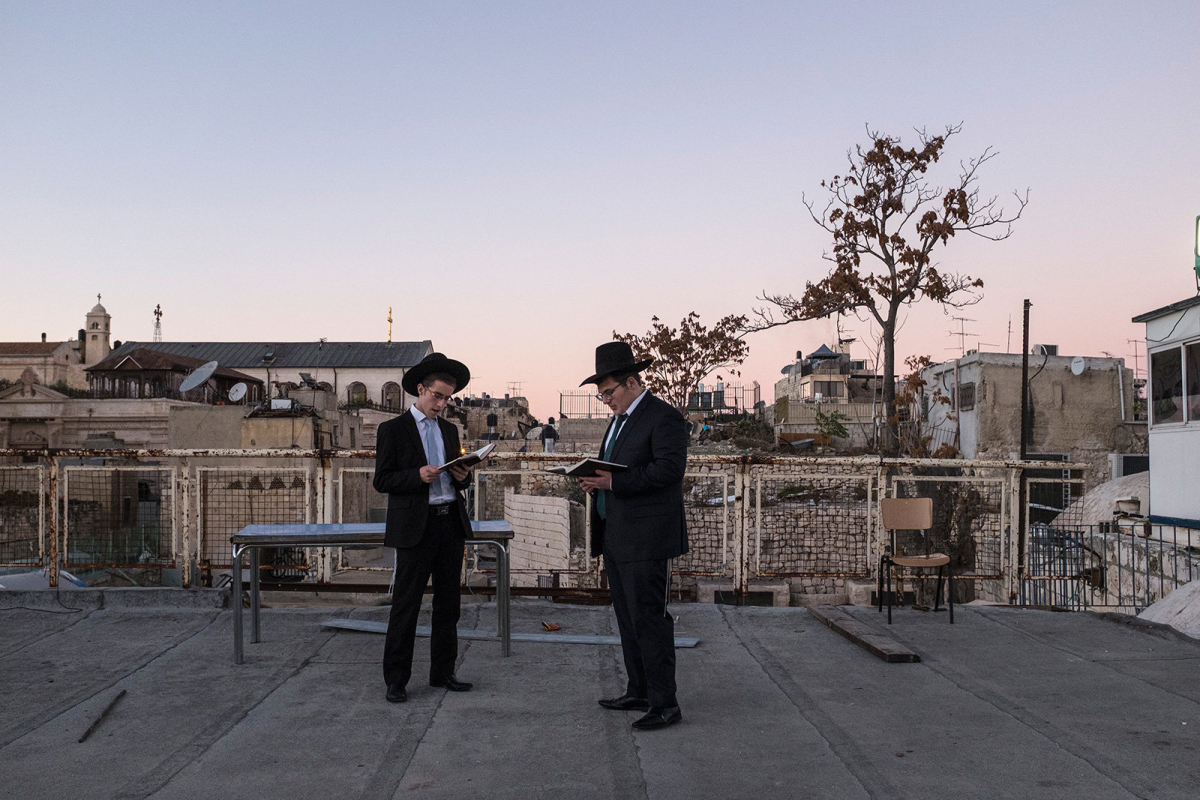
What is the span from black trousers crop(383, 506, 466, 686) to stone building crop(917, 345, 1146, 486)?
2837 cm

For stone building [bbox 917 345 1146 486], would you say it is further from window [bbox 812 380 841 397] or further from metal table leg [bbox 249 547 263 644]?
metal table leg [bbox 249 547 263 644]

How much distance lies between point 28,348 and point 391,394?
35.1 metres

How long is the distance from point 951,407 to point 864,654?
2881cm

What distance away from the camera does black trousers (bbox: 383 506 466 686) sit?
460 centimetres

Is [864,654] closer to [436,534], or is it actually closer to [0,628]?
[436,534]

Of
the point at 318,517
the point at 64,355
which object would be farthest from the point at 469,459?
the point at 64,355

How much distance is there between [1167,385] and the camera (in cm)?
1444

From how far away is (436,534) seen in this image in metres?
4.75

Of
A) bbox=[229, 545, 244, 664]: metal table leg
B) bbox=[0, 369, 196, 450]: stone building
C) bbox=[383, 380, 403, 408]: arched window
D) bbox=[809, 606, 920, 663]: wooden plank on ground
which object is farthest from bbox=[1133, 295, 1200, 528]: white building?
bbox=[383, 380, 403, 408]: arched window

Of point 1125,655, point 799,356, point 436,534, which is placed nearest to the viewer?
point 436,534

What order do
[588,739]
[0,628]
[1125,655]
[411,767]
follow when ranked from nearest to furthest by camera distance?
1. [411,767]
2. [588,739]
3. [1125,655]
4. [0,628]

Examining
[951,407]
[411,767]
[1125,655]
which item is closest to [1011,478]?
[1125,655]

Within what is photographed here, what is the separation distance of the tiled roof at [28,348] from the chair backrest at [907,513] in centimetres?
9253

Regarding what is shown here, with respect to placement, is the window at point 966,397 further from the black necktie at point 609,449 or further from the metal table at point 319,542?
the black necktie at point 609,449
